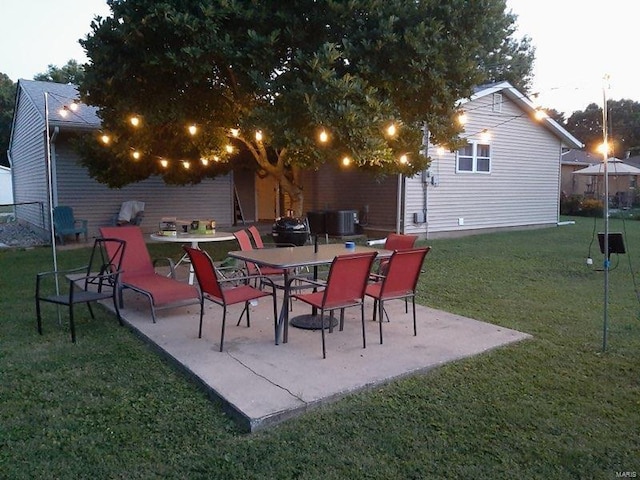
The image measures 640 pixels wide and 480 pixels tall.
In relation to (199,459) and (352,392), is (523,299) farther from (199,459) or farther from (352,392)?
(199,459)

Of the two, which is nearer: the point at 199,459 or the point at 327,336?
the point at 199,459

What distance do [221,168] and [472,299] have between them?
7298 mm

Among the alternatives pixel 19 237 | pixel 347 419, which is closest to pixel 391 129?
pixel 347 419

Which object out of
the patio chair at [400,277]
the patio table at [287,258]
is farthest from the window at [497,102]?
the patio chair at [400,277]

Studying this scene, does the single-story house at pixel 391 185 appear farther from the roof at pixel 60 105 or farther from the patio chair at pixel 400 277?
the patio chair at pixel 400 277

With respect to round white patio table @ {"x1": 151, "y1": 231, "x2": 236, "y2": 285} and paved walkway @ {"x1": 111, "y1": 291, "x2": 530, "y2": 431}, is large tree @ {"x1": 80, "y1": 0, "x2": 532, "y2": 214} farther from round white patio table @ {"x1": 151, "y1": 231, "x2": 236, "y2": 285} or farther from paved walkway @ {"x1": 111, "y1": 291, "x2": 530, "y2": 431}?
paved walkway @ {"x1": 111, "y1": 291, "x2": 530, "y2": 431}

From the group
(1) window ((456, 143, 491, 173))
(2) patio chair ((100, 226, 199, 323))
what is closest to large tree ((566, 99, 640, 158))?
(1) window ((456, 143, 491, 173))

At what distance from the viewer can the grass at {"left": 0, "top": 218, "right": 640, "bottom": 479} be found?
2504mm

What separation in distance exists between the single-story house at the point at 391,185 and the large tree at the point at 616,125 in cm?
2019

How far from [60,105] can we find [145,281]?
9.21m

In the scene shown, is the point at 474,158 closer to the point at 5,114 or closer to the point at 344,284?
the point at 344,284

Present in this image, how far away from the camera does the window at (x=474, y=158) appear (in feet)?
44.4

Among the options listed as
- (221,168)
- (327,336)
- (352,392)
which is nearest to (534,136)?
(221,168)

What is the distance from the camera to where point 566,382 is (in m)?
3.53
